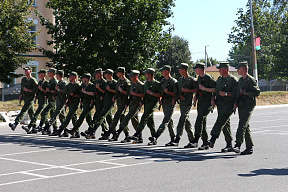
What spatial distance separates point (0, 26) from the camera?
87.8 feet

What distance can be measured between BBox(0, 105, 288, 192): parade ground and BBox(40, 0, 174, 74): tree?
49.8 ft

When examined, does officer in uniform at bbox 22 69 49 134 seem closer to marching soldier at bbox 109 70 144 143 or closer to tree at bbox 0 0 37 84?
marching soldier at bbox 109 70 144 143

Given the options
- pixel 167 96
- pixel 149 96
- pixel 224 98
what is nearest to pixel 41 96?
pixel 149 96

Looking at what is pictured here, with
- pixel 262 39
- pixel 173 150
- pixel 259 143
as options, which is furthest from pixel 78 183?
pixel 262 39

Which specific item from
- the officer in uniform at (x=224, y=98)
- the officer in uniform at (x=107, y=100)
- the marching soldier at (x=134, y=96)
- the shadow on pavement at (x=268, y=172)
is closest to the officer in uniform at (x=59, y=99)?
the officer in uniform at (x=107, y=100)

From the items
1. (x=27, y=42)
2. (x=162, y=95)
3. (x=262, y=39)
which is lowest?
(x=162, y=95)

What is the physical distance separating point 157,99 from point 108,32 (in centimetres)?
1520

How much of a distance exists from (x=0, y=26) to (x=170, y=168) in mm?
20159

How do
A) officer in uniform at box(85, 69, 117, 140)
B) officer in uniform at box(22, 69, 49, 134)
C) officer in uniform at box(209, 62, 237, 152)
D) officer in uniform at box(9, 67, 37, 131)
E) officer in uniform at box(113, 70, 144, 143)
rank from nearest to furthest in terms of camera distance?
officer in uniform at box(209, 62, 237, 152) < officer in uniform at box(113, 70, 144, 143) < officer in uniform at box(85, 69, 117, 140) < officer in uniform at box(22, 69, 49, 134) < officer in uniform at box(9, 67, 37, 131)

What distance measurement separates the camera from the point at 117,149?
11961mm

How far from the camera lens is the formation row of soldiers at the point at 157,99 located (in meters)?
10.9

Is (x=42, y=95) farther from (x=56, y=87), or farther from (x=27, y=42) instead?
(x=27, y=42)

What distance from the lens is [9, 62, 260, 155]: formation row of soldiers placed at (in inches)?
427

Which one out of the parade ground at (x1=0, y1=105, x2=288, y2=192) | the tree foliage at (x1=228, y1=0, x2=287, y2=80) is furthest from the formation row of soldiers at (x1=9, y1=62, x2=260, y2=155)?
the tree foliage at (x1=228, y1=0, x2=287, y2=80)
